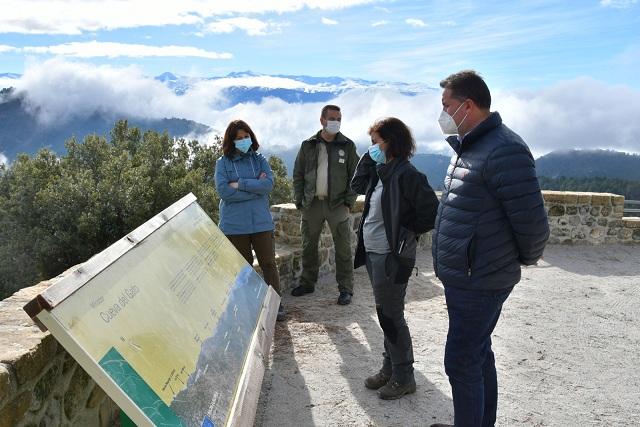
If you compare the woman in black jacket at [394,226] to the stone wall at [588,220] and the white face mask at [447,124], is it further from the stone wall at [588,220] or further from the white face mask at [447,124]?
the stone wall at [588,220]

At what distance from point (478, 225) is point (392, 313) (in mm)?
1144

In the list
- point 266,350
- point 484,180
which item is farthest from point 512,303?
point 484,180

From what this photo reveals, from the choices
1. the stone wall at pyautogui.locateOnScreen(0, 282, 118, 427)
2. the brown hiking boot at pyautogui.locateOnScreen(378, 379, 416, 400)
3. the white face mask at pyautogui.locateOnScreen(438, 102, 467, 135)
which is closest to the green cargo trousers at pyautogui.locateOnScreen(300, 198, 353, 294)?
the brown hiking boot at pyautogui.locateOnScreen(378, 379, 416, 400)

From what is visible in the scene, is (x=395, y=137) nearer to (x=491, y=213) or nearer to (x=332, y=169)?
(x=491, y=213)

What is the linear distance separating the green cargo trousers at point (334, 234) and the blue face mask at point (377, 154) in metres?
1.98

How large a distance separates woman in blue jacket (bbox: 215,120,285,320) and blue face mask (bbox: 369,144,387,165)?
141 centimetres

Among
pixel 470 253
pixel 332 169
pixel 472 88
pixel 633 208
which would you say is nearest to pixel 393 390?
pixel 470 253

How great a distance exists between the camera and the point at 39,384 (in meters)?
2.13

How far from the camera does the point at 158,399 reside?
6.33ft

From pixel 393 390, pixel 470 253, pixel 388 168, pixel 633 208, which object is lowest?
pixel 393 390

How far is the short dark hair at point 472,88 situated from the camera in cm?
253

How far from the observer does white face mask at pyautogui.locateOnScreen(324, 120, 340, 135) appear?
5098mm

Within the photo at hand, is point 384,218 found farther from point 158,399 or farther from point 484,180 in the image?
point 158,399

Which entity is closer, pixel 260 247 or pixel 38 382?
pixel 38 382
